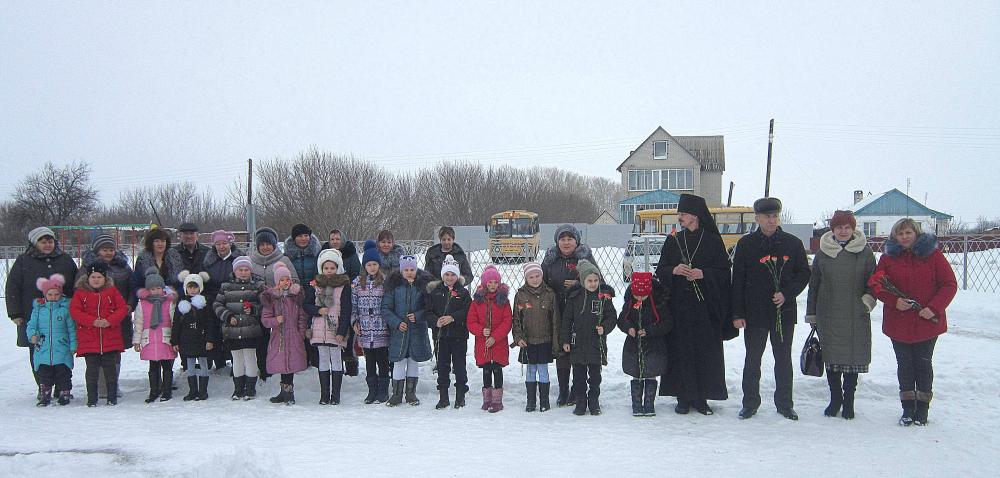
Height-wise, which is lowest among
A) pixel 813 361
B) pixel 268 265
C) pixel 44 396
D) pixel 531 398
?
pixel 44 396

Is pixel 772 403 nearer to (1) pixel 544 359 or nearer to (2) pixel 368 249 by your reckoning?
(1) pixel 544 359

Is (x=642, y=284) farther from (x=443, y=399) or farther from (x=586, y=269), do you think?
(x=443, y=399)

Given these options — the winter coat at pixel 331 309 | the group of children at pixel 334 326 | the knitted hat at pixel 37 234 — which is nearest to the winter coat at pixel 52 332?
the group of children at pixel 334 326

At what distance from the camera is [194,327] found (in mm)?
5730

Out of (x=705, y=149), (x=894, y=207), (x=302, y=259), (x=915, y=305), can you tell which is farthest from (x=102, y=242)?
(x=894, y=207)

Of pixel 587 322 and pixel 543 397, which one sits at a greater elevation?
pixel 587 322

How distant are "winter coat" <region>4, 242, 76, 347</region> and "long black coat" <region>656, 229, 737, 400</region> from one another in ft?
18.7

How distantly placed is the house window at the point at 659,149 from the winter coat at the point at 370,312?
134 ft

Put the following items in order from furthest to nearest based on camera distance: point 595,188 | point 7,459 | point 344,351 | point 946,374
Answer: point 595,188 → point 344,351 → point 946,374 → point 7,459

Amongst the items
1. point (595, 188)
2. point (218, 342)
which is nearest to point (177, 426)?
point (218, 342)

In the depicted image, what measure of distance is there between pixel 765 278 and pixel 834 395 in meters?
1.09

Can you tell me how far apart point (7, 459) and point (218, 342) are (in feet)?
7.01

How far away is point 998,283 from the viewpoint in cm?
1268

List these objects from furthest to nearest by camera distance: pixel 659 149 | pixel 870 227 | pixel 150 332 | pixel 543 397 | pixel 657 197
→ pixel 870 227 → pixel 659 149 → pixel 657 197 → pixel 150 332 → pixel 543 397
